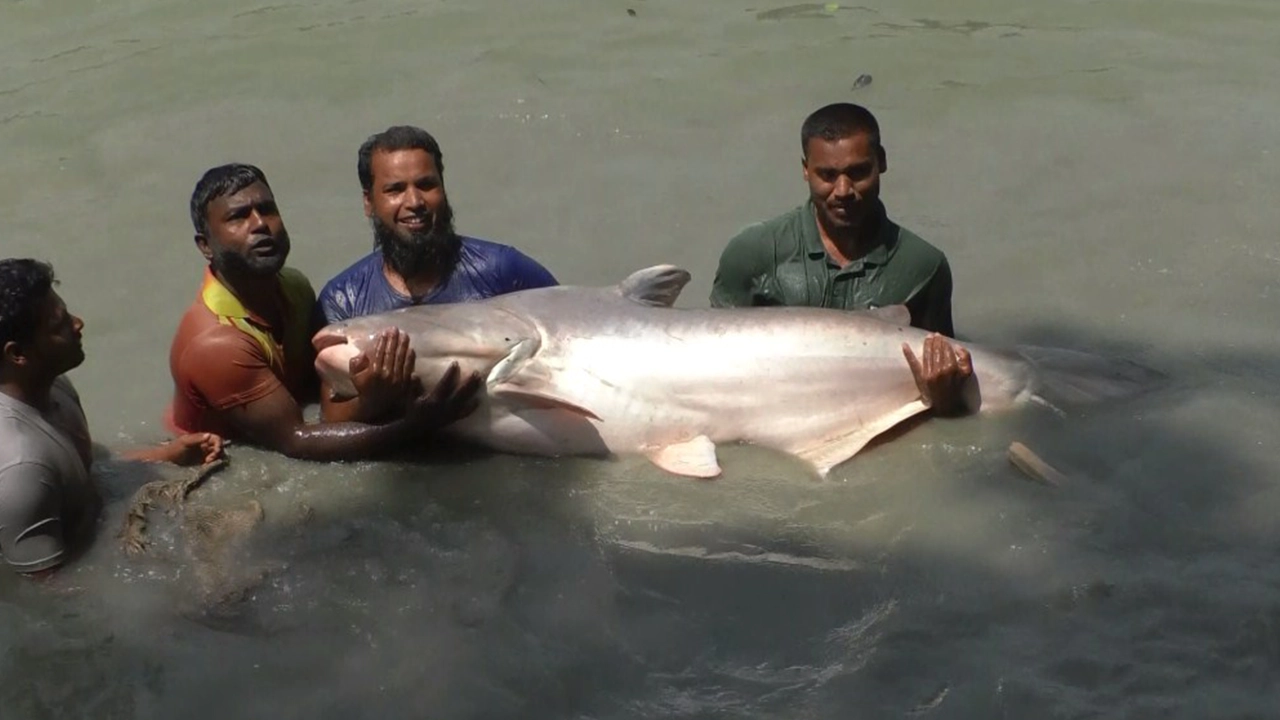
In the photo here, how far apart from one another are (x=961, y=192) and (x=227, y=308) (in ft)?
12.5

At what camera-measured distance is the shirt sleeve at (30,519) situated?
168 inches

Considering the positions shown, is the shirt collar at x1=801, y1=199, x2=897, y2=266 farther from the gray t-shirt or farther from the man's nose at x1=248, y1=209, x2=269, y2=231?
the gray t-shirt

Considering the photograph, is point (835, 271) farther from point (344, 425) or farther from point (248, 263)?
point (248, 263)

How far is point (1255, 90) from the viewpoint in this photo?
7879 millimetres

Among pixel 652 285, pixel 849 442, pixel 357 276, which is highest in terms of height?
pixel 357 276

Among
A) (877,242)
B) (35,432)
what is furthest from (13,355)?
(877,242)

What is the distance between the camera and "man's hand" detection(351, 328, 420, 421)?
4.66 metres

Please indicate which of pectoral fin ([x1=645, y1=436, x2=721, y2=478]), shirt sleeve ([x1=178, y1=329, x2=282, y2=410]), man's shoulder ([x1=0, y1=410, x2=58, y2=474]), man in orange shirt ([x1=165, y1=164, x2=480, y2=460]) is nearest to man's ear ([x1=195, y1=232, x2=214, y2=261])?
man in orange shirt ([x1=165, y1=164, x2=480, y2=460])

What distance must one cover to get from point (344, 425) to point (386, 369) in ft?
1.33

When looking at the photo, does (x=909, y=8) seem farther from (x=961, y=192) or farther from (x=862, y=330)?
(x=862, y=330)

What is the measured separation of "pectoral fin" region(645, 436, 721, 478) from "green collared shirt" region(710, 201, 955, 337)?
2.33 feet

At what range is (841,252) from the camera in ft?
17.2

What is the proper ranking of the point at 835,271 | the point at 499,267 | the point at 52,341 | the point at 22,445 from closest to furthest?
the point at 22,445 → the point at 52,341 → the point at 835,271 → the point at 499,267

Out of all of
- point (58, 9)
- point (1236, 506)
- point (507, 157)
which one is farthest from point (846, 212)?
point (58, 9)
